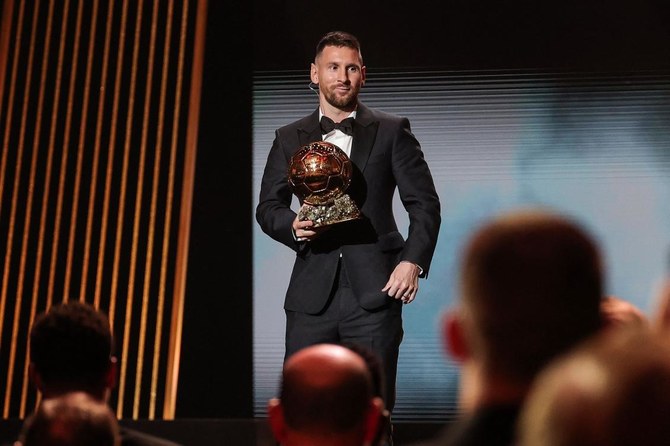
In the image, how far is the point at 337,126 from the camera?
323 centimetres

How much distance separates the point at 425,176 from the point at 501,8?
4.42ft

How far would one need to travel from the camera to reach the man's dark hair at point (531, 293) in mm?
927

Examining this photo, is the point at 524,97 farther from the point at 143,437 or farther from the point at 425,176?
the point at 143,437

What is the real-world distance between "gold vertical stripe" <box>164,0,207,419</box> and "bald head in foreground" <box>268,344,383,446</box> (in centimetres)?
288

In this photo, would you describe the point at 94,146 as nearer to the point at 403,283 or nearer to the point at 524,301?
the point at 403,283

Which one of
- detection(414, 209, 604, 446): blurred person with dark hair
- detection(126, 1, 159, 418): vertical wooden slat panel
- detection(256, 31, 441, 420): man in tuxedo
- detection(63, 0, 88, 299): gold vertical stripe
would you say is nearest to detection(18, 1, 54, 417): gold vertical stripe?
detection(63, 0, 88, 299): gold vertical stripe

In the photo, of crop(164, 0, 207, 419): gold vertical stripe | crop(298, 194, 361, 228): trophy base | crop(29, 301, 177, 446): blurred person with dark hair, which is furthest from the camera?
crop(164, 0, 207, 419): gold vertical stripe

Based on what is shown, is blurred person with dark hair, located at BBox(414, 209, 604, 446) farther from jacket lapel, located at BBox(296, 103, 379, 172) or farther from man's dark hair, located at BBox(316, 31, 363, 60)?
man's dark hair, located at BBox(316, 31, 363, 60)

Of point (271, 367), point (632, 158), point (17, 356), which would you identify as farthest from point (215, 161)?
point (632, 158)

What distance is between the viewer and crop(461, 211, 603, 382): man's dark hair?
0.93 meters

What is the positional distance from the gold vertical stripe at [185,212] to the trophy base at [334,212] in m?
1.39

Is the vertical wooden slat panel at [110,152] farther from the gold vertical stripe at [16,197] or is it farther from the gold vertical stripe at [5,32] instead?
the gold vertical stripe at [5,32]

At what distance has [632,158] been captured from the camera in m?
4.11

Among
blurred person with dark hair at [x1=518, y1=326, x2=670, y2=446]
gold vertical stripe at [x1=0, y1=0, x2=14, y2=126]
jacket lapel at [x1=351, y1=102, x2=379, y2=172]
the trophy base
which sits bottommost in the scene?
blurred person with dark hair at [x1=518, y1=326, x2=670, y2=446]
